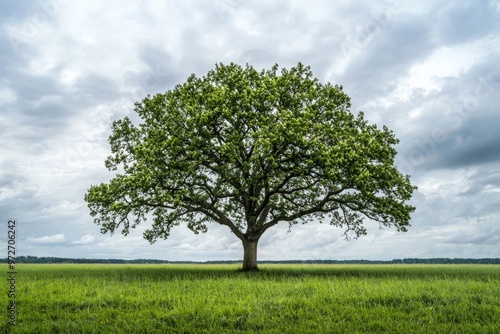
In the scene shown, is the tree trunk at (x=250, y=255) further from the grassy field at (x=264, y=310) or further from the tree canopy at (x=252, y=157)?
the grassy field at (x=264, y=310)

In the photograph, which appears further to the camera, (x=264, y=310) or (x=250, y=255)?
(x=250, y=255)

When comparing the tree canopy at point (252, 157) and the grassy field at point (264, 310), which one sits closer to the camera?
the grassy field at point (264, 310)

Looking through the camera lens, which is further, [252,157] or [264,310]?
[252,157]

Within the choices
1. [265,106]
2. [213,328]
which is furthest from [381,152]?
[213,328]

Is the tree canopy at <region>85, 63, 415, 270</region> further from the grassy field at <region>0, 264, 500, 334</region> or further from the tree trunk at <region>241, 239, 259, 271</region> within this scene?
the grassy field at <region>0, 264, 500, 334</region>

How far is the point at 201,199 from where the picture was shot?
3706 centimetres

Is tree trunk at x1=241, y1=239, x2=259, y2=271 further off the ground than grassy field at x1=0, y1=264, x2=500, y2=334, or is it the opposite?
tree trunk at x1=241, y1=239, x2=259, y2=271

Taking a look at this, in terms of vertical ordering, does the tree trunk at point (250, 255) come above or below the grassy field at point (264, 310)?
above

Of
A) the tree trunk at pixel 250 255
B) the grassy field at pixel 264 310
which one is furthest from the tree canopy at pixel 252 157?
the grassy field at pixel 264 310

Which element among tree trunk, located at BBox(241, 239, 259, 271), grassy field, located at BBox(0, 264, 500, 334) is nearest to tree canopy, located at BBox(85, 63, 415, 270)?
tree trunk, located at BBox(241, 239, 259, 271)

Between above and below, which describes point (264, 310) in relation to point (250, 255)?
below

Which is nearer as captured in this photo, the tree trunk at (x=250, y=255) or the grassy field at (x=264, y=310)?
the grassy field at (x=264, y=310)

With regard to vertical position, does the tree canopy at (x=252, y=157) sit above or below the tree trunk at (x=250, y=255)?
above

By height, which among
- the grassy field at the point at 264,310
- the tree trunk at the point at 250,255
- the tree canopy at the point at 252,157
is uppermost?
the tree canopy at the point at 252,157
